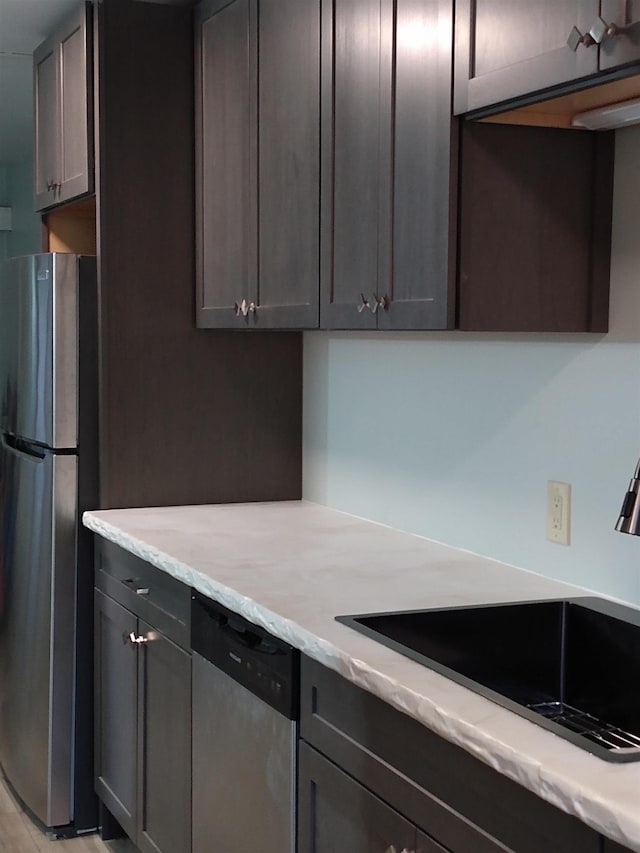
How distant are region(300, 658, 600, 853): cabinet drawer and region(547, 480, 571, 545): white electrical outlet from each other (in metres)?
0.63

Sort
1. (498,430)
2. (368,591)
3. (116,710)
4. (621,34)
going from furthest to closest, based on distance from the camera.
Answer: (116,710)
(498,430)
(368,591)
(621,34)

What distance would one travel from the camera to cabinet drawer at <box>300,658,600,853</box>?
4.63 feet

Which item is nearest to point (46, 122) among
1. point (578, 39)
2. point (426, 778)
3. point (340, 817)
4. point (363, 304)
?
point (363, 304)

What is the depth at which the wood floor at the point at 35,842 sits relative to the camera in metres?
3.34

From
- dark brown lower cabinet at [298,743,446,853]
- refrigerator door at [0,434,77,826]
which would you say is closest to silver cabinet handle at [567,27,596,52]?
dark brown lower cabinet at [298,743,446,853]

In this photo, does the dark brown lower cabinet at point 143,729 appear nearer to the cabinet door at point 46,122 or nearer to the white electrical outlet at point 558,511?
the white electrical outlet at point 558,511

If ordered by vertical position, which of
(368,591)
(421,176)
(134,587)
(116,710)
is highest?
(421,176)

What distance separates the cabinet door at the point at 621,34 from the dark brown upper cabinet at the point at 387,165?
0.45 metres

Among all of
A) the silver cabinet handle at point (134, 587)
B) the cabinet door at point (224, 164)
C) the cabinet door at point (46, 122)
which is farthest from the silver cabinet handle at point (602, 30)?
the cabinet door at point (46, 122)

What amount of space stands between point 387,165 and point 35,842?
228 cm

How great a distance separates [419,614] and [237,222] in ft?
4.56

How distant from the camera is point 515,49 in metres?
1.88

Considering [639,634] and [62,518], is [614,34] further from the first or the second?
[62,518]

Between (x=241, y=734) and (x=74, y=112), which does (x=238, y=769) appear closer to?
(x=241, y=734)
